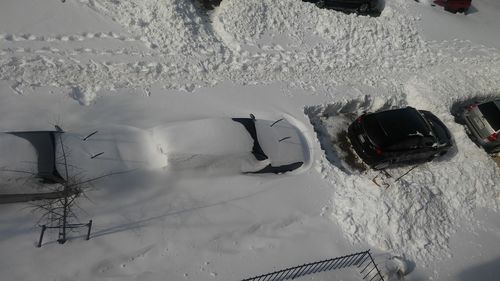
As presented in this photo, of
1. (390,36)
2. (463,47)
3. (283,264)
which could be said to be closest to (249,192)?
(283,264)

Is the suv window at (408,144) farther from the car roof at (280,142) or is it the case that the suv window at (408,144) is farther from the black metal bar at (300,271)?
the black metal bar at (300,271)

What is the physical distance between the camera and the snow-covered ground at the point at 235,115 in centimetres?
857

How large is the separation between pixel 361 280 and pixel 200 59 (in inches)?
294

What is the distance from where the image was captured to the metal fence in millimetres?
8711

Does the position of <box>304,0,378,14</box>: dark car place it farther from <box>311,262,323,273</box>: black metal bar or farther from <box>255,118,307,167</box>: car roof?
<box>311,262,323,273</box>: black metal bar

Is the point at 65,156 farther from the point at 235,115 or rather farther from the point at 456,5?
the point at 456,5

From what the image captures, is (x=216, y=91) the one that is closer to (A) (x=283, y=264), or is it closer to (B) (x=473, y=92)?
(A) (x=283, y=264)

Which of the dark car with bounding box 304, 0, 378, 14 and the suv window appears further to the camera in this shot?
the dark car with bounding box 304, 0, 378, 14

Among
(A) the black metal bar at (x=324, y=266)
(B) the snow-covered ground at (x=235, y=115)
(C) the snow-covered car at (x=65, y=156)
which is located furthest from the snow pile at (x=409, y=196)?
(C) the snow-covered car at (x=65, y=156)

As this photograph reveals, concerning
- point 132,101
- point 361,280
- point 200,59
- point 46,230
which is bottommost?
point 361,280

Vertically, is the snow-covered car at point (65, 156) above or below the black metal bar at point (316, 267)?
above

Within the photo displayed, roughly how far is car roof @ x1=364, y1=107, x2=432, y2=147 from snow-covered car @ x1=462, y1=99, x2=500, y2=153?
254 centimetres

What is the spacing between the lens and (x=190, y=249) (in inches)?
343

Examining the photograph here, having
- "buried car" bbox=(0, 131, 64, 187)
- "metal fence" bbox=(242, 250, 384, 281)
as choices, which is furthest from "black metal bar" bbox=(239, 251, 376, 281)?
"buried car" bbox=(0, 131, 64, 187)
